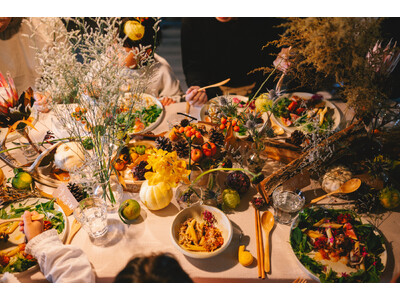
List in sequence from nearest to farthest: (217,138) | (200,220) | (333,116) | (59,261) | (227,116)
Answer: (59,261) → (200,220) → (217,138) → (227,116) → (333,116)

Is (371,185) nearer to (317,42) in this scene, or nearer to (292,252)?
(292,252)

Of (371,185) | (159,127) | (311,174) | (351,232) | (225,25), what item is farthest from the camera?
(225,25)

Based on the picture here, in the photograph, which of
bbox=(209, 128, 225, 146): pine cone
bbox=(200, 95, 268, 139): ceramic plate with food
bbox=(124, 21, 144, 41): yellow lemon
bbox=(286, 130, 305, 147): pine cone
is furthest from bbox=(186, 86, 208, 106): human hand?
bbox=(286, 130, 305, 147): pine cone

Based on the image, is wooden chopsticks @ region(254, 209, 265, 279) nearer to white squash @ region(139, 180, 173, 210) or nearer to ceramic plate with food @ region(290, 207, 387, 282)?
ceramic plate with food @ region(290, 207, 387, 282)

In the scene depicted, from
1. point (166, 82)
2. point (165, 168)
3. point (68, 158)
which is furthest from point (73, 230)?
point (166, 82)

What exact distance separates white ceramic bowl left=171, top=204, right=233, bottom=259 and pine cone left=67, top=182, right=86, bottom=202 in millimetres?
490

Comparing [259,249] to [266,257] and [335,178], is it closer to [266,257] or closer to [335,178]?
[266,257]

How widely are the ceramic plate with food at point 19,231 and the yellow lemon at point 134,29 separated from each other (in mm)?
1271

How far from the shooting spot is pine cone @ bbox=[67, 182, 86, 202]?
133cm

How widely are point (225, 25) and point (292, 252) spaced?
206 cm

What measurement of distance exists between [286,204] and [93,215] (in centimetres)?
93

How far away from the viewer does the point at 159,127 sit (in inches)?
72.2

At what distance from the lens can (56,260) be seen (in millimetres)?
1081

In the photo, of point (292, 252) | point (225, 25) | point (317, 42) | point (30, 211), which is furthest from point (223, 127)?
point (225, 25)
